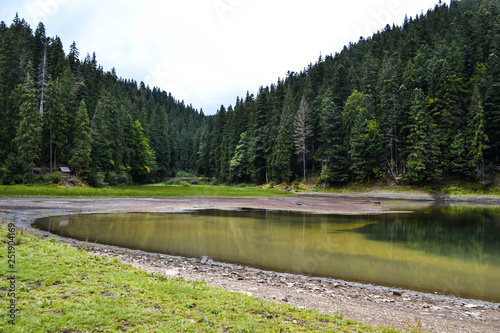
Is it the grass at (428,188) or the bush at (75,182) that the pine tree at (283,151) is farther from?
the bush at (75,182)

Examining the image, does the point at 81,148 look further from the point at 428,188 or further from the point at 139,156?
the point at 428,188

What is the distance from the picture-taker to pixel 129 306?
602 cm

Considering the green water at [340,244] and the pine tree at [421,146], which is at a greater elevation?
the pine tree at [421,146]

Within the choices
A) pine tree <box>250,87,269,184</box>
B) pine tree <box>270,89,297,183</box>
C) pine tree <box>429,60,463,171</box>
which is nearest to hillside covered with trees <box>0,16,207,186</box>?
pine tree <box>250,87,269,184</box>

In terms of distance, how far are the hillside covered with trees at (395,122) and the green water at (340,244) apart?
32.2 metres

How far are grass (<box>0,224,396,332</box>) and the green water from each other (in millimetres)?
5890

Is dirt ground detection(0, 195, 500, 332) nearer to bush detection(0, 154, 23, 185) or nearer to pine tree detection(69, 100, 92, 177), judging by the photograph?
bush detection(0, 154, 23, 185)

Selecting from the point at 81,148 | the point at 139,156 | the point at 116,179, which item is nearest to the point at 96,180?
the point at 81,148

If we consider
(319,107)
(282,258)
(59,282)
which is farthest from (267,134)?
(59,282)

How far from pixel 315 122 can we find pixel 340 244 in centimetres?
6276

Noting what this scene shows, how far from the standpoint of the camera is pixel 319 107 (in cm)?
7831

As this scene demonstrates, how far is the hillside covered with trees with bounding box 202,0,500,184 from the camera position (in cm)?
5503

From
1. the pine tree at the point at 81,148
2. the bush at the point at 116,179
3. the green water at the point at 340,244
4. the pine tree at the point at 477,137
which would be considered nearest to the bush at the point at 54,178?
the pine tree at the point at 81,148

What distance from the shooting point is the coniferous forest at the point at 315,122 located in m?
52.0
